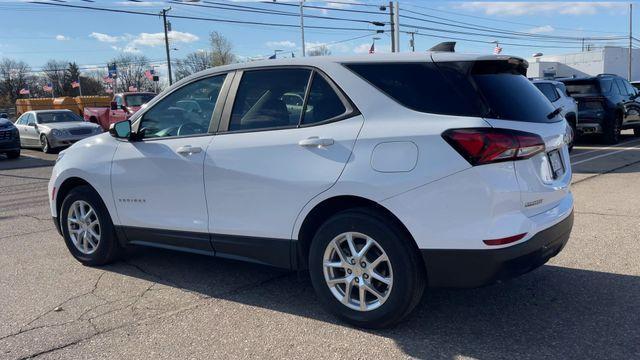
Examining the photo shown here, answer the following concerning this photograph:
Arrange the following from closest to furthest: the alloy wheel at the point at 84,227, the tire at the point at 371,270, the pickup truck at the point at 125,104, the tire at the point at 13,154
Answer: the tire at the point at 371,270 → the alloy wheel at the point at 84,227 → the tire at the point at 13,154 → the pickup truck at the point at 125,104

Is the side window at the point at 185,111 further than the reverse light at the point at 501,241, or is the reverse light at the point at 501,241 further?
the side window at the point at 185,111

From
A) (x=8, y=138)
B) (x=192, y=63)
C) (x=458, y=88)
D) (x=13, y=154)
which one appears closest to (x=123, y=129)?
(x=458, y=88)

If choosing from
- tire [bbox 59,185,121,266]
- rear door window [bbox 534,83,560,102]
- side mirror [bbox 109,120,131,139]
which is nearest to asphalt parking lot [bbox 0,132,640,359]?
tire [bbox 59,185,121,266]

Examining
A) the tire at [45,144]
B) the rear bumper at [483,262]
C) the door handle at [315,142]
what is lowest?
the tire at [45,144]

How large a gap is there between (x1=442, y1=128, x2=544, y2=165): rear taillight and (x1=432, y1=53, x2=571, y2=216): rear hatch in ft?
0.19

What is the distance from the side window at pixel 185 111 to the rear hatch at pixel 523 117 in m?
1.85

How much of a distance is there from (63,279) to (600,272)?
4669 mm

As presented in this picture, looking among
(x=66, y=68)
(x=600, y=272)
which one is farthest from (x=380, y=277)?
(x=66, y=68)

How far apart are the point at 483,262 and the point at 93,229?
12.1 ft

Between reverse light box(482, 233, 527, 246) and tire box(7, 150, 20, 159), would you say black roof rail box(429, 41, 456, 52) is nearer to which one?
reverse light box(482, 233, 527, 246)

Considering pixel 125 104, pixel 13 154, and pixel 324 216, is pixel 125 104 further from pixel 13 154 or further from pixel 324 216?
pixel 324 216

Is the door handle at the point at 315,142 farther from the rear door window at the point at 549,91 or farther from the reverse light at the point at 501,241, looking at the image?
the rear door window at the point at 549,91

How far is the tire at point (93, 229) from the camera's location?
16.2 feet

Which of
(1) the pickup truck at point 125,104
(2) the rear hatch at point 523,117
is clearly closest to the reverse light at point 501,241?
(2) the rear hatch at point 523,117
